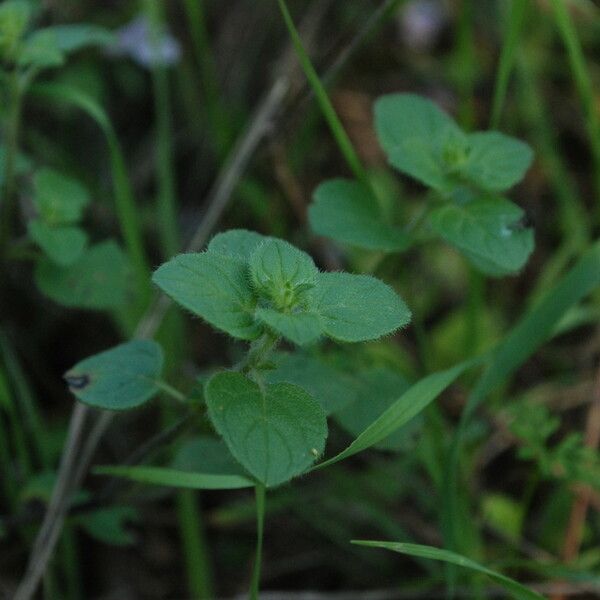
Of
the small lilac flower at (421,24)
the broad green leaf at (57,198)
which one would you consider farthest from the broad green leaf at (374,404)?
the small lilac flower at (421,24)

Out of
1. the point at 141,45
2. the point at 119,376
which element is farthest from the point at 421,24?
the point at 119,376

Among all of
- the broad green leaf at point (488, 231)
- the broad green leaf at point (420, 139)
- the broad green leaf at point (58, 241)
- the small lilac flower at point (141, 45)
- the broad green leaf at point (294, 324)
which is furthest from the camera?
the small lilac flower at point (141, 45)

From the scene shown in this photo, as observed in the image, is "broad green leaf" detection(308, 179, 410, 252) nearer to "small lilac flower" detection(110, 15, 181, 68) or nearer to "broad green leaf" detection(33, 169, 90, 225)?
"broad green leaf" detection(33, 169, 90, 225)

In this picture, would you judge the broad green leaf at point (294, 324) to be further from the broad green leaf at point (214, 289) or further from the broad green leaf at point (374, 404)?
the broad green leaf at point (374, 404)

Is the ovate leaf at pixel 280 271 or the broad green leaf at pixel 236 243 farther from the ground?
the ovate leaf at pixel 280 271

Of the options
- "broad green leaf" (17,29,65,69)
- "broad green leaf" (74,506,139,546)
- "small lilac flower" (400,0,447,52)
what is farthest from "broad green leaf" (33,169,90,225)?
"small lilac flower" (400,0,447,52)

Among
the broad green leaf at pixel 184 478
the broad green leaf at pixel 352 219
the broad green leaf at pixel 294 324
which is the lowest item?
the broad green leaf at pixel 184 478

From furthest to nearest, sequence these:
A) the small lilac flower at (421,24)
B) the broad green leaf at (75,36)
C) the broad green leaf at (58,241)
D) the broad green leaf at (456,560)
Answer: the small lilac flower at (421,24), the broad green leaf at (75,36), the broad green leaf at (58,241), the broad green leaf at (456,560)
